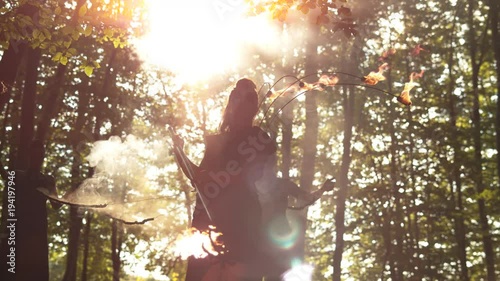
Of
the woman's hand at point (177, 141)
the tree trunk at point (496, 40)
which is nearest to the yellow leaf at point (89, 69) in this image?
the woman's hand at point (177, 141)

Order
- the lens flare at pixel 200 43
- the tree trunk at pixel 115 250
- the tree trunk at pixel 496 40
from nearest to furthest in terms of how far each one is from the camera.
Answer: the tree trunk at pixel 496 40
the lens flare at pixel 200 43
the tree trunk at pixel 115 250

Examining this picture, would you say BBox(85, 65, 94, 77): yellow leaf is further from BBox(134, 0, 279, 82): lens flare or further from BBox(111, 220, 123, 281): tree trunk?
BBox(111, 220, 123, 281): tree trunk

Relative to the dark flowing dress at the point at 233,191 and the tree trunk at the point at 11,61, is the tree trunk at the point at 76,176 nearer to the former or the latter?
the tree trunk at the point at 11,61

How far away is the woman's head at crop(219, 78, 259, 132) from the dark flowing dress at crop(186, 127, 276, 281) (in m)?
0.07

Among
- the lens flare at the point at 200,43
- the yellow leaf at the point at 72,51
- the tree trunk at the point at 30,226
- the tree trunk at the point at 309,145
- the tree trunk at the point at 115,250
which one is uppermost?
the lens flare at the point at 200,43

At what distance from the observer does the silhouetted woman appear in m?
3.88

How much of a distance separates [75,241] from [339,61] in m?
11.6

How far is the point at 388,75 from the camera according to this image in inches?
907

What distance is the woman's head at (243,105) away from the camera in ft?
14.0

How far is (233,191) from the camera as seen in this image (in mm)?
4027

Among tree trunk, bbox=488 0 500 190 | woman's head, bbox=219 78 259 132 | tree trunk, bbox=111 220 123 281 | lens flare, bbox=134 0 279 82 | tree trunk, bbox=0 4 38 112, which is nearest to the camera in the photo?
woman's head, bbox=219 78 259 132

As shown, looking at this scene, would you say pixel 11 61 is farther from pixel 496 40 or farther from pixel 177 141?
pixel 496 40

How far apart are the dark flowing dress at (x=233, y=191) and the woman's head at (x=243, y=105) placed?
0.07m

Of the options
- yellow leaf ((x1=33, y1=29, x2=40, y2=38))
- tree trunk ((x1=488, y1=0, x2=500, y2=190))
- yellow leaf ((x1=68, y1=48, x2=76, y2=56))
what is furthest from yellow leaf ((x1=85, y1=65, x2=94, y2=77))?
tree trunk ((x1=488, y1=0, x2=500, y2=190))
